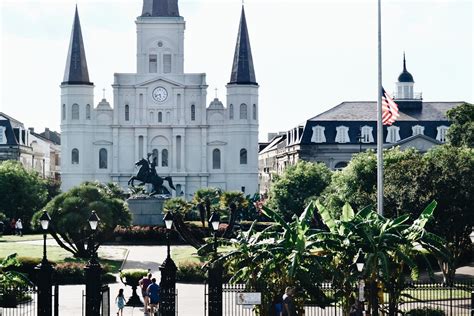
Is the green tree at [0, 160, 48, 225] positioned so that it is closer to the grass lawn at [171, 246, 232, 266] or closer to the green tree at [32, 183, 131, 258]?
the grass lawn at [171, 246, 232, 266]

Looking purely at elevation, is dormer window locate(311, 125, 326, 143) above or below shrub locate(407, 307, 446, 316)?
above

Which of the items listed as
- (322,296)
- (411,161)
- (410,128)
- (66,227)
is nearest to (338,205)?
(411,161)

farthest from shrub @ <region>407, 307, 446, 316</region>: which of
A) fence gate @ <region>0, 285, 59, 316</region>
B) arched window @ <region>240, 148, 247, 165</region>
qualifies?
arched window @ <region>240, 148, 247, 165</region>

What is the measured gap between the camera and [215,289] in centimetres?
3012

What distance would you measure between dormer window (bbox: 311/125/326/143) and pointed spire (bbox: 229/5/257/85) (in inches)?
390

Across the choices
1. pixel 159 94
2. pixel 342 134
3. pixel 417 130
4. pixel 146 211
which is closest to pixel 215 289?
pixel 146 211

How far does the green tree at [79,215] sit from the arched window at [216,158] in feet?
208

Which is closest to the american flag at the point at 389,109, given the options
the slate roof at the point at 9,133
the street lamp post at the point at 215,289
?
the street lamp post at the point at 215,289

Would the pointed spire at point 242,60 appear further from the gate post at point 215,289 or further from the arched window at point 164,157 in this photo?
the gate post at point 215,289

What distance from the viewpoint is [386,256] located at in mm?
28281

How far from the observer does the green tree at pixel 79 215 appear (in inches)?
2080

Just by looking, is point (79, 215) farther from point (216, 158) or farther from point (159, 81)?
point (216, 158)

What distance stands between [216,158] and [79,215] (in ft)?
222

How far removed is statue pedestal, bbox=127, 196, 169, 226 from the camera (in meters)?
72.2
